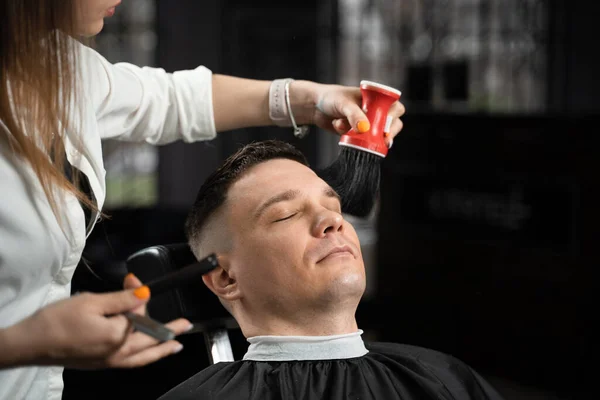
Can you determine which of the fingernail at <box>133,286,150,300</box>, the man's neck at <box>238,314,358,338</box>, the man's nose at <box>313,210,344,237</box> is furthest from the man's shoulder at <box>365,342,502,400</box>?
the fingernail at <box>133,286,150,300</box>

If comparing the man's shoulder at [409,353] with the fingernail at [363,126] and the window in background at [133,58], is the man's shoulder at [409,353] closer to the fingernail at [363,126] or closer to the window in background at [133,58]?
the fingernail at [363,126]

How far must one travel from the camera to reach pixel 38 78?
1.15m

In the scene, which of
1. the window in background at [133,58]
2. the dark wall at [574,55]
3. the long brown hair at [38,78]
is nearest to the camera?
the long brown hair at [38,78]

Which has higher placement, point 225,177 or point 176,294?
point 225,177

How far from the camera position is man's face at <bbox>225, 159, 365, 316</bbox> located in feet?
4.91

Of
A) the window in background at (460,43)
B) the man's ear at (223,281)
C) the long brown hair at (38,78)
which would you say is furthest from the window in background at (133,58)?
the long brown hair at (38,78)

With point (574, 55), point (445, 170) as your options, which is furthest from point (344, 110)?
point (574, 55)

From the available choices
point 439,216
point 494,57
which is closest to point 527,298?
point 439,216

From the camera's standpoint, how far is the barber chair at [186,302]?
1.55 metres

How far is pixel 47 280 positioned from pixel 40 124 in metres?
0.26

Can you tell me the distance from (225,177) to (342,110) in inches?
11.8

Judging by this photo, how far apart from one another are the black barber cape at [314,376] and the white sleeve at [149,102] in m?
0.48

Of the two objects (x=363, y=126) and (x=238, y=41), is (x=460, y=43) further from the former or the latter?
(x=363, y=126)

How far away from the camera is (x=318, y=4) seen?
5559 mm
